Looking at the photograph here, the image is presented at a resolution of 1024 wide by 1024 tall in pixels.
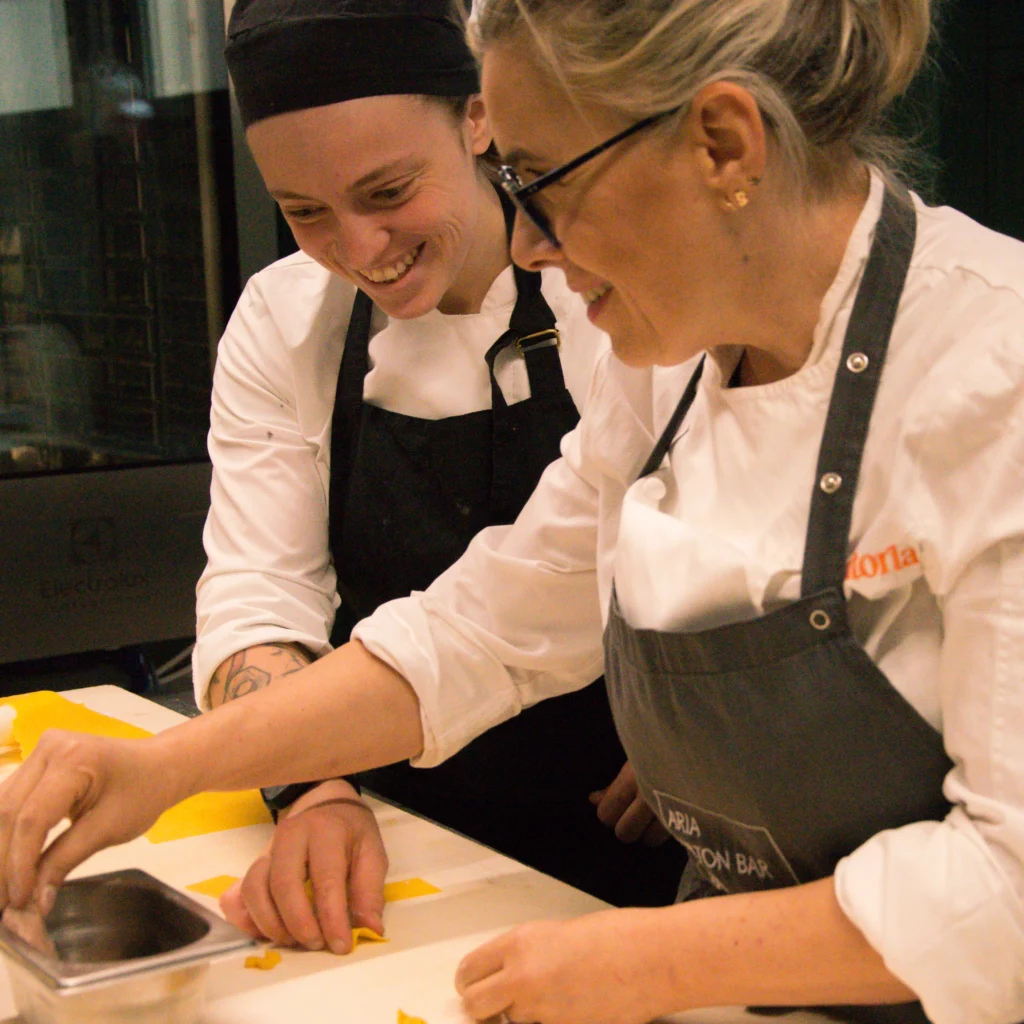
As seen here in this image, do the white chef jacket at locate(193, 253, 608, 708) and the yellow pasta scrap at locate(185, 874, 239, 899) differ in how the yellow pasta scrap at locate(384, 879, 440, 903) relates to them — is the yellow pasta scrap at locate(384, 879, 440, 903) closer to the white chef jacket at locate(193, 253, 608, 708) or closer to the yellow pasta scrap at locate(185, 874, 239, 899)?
the yellow pasta scrap at locate(185, 874, 239, 899)

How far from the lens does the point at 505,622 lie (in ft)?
4.35

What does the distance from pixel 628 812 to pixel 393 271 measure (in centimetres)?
67

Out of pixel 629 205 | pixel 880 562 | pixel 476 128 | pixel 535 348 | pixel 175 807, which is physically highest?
pixel 476 128

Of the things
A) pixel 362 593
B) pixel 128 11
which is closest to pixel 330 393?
pixel 362 593

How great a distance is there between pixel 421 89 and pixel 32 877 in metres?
0.87

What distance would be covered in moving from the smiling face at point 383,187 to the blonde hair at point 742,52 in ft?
1.37

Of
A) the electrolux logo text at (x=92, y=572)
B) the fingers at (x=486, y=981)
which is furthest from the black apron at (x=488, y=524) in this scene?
the electrolux logo text at (x=92, y=572)

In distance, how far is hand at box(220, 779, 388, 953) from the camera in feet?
3.73

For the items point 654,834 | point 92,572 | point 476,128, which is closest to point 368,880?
point 654,834

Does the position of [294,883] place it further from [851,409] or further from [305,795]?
[851,409]

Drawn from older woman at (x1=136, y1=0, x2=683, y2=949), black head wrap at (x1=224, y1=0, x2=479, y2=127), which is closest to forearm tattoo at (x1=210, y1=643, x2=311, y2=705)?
older woman at (x1=136, y1=0, x2=683, y2=949)

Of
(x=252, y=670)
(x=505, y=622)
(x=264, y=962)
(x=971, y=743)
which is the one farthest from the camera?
(x=252, y=670)

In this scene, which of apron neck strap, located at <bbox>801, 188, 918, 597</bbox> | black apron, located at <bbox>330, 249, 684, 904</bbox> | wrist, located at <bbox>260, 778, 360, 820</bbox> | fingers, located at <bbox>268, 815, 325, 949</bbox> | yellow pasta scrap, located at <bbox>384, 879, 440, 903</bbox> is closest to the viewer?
apron neck strap, located at <bbox>801, 188, 918, 597</bbox>

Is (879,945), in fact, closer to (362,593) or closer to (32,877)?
(32,877)
